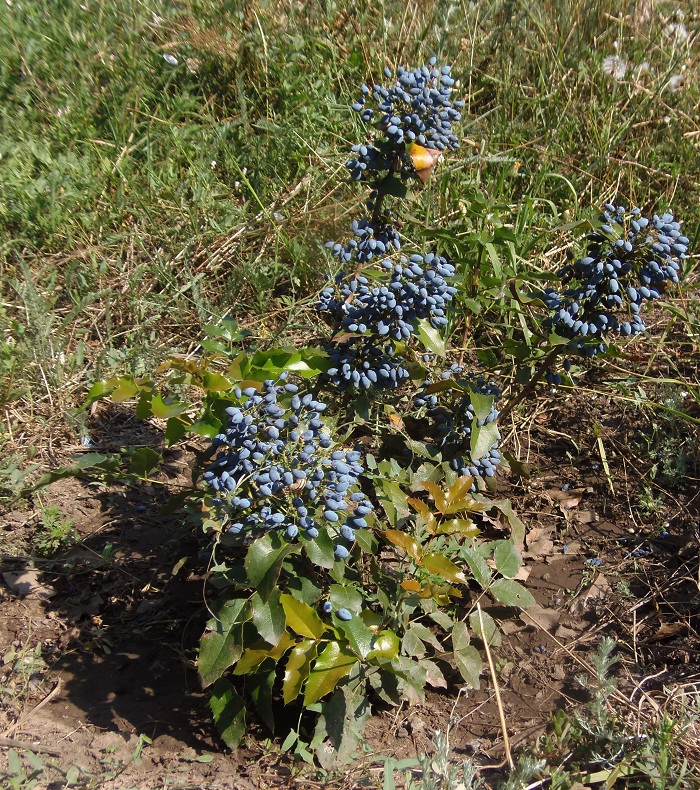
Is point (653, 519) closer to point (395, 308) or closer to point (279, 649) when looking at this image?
point (395, 308)

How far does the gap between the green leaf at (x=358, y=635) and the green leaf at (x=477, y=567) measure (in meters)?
0.36

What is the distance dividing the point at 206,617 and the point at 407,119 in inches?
59.9

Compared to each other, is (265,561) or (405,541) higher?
(265,561)

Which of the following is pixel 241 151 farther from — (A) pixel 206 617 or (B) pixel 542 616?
(B) pixel 542 616

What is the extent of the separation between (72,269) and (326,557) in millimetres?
2033

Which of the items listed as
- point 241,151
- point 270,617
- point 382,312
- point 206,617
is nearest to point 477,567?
point 270,617

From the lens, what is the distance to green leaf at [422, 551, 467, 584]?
1908mm

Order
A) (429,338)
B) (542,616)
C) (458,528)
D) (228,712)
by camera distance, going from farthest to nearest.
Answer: (542,616)
(429,338)
(458,528)
(228,712)

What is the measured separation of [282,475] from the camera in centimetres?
174

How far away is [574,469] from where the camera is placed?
9.25 ft

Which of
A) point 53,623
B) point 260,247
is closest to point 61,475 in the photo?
point 53,623

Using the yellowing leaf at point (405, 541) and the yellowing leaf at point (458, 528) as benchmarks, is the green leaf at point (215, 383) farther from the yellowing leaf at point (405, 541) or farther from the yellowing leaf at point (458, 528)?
the yellowing leaf at point (458, 528)

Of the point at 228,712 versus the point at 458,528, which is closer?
the point at 228,712

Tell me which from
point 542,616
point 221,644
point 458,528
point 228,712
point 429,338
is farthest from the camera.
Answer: point 542,616
